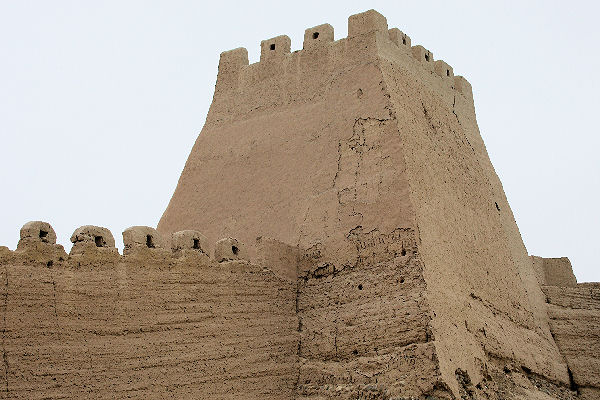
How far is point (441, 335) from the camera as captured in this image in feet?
45.6

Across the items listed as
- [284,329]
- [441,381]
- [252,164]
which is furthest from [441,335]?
[252,164]

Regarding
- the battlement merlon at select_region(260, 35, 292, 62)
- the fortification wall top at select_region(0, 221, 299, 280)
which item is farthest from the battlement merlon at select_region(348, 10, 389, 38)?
the fortification wall top at select_region(0, 221, 299, 280)

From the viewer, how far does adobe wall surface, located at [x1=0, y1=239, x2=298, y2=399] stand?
1262 cm

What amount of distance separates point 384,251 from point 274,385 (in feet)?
8.71

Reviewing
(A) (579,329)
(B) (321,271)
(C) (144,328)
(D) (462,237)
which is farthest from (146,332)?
(A) (579,329)

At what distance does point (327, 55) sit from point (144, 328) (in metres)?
6.58

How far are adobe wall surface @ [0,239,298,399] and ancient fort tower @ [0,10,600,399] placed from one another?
2 centimetres

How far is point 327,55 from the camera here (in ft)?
57.5

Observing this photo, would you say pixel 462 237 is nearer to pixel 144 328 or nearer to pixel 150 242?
pixel 150 242

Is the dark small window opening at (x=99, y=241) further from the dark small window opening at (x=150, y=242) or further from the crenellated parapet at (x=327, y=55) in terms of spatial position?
the crenellated parapet at (x=327, y=55)

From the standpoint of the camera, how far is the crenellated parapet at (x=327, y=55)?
56.2 ft

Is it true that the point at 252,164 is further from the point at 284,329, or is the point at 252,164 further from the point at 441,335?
the point at 441,335

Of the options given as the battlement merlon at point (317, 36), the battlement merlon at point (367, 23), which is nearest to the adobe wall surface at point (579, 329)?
the battlement merlon at point (367, 23)

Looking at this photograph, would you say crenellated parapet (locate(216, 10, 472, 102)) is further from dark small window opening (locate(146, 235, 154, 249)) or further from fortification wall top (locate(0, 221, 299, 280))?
dark small window opening (locate(146, 235, 154, 249))
